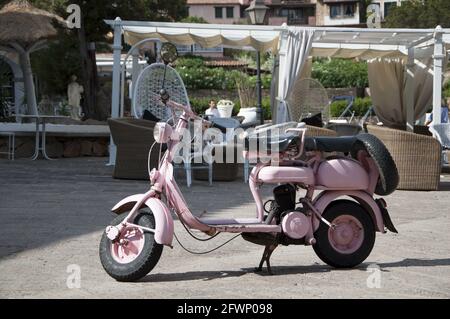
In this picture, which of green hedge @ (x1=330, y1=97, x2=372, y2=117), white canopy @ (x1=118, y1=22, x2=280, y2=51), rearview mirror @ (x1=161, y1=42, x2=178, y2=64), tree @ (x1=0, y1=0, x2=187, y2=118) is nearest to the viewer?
rearview mirror @ (x1=161, y1=42, x2=178, y2=64)

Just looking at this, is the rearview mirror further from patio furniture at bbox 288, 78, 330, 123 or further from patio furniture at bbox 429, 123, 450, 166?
patio furniture at bbox 429, 123, 450, 166

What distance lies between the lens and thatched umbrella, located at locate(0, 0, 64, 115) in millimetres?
17984

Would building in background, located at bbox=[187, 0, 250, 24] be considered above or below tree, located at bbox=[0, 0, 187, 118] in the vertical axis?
above

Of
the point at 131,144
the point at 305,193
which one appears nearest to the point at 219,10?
the point at 131,144

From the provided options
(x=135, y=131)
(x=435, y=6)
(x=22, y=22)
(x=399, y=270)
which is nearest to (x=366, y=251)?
(x=399, y=270)

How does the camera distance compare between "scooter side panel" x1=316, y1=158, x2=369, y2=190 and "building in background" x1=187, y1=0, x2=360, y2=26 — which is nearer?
"scooter side panel" x1=316, y1=158, x2=369, y2=190

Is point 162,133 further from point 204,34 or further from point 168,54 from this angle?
point 204,34

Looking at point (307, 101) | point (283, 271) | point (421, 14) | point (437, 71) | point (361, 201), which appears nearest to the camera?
point (283, 271)

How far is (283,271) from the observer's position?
20.9 feet

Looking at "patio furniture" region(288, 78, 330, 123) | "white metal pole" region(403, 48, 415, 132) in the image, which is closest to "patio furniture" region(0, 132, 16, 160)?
"patio furniture" region(288, 78, 330, 123)

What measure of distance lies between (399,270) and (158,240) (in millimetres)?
1763

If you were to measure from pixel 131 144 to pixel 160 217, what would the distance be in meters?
6.27

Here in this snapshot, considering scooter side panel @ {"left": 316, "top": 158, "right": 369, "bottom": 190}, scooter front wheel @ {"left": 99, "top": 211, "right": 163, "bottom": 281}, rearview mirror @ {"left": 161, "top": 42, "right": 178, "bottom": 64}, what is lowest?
scooter front wheel @ {"left": 99, "top": 211, "right": 163, "bottom": 281}

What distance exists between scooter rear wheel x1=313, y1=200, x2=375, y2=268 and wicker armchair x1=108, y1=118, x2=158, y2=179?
5.64 meters
